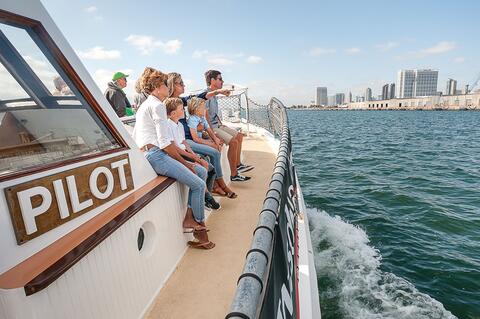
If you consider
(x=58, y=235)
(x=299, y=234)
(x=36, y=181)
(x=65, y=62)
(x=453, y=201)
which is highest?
(x=65, y=62)

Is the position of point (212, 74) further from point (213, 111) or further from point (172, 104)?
point (172, 104)

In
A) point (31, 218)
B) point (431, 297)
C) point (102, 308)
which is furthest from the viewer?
point (431, 297)

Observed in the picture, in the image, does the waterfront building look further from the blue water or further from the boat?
the boat

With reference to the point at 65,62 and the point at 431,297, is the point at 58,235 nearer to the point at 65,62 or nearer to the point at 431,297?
the point at 65,62

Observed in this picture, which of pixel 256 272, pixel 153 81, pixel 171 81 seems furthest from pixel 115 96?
pixel 256 272

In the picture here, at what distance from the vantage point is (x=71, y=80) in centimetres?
222

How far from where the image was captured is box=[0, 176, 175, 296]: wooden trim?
1.50 metres

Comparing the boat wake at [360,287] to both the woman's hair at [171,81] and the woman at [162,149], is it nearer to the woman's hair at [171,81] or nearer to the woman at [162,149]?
the woman at [162,149]

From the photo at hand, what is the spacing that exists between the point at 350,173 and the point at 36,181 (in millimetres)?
12832

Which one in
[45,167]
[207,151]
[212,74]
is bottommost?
[207,151]

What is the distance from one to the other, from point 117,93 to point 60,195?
371 centimetres

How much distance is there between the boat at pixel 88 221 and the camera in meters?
1.53

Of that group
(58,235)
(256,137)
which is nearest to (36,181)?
(58,235)

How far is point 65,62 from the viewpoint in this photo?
2125mm
